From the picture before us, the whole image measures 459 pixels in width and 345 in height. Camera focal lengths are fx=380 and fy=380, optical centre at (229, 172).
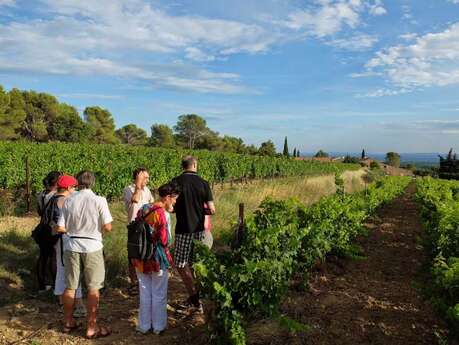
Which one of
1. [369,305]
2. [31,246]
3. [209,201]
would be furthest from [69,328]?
[369,305]

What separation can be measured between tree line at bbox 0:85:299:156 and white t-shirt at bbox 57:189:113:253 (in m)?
42.1

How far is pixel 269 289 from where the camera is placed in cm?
372

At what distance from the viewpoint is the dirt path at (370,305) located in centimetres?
396

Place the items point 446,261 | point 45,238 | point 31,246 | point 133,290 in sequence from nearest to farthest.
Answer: point 45,238
point 133,290
point 446,261
point 31,246

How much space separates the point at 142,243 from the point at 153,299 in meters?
0.62

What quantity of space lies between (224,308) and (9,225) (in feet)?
22.8

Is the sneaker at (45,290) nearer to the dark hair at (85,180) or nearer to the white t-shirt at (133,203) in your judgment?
the white t-shirt at (133,203)

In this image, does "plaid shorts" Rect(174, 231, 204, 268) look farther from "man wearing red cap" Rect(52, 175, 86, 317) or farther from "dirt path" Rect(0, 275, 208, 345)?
"man wearing red cap" Rect(52, 175, 86, 317)

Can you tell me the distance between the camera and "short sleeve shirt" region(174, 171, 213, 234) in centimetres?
434

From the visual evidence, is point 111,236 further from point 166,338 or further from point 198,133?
point 198,133

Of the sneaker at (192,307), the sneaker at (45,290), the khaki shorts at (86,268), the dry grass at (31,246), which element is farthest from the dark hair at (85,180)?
the sneaker at (45,290)

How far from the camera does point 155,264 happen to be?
12.7 feet

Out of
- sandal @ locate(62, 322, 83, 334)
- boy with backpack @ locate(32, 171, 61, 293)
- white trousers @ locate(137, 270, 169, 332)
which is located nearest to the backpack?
boy with backpack @ locate(32, 171, 61, 293)

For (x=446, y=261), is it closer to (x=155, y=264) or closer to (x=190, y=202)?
(x=190, y=202)
